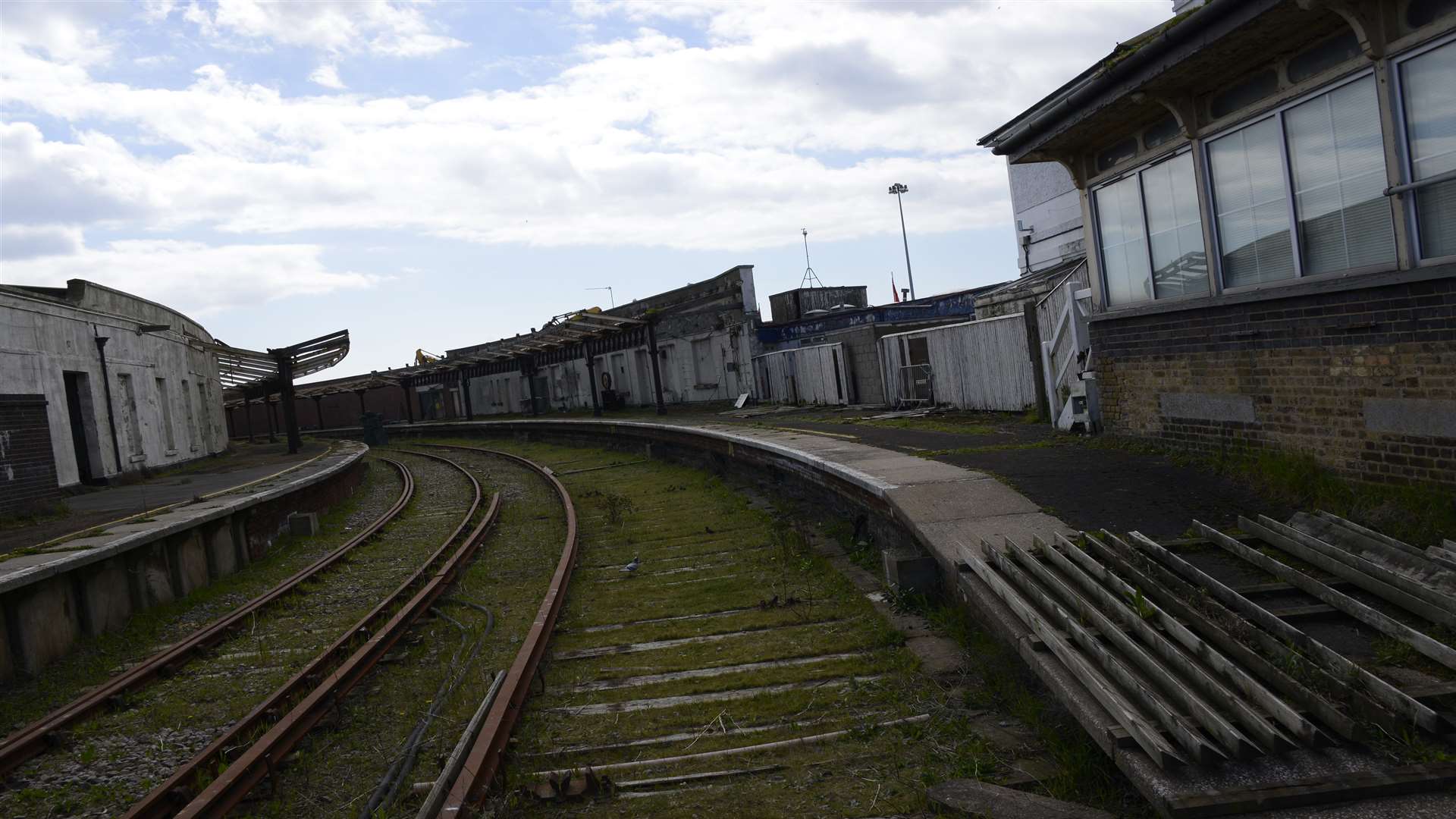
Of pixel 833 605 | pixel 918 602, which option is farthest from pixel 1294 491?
pixel 833 605

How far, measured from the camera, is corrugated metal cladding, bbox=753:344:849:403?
23.0 metres

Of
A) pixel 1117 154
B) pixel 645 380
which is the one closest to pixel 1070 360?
pixel 1117 154

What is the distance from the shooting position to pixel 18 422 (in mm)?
15969

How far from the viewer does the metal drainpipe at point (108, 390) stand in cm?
2056

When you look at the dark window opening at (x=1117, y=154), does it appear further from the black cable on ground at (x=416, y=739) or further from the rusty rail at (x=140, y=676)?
the rusty rail at (x=140, y=676)

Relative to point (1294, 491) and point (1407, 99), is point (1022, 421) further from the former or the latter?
point (1407, 99)

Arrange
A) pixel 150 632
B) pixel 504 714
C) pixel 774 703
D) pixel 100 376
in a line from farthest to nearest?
pixel 100 376 < pixel 150 632 < pixel 774 703 < pixel 504 714

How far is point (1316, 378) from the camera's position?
24.4 feet

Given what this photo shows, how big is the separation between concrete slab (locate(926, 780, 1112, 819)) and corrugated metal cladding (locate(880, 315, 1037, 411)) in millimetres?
11073

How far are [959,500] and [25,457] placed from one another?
51.0 ft

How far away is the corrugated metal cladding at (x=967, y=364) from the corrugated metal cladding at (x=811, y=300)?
14920 millimetres

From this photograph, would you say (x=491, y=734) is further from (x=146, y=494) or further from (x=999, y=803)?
(x=146, y=494)

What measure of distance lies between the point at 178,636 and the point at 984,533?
24.0ft

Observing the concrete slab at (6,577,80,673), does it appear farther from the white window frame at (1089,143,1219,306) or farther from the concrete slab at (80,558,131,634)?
the white window frame at (1089,143,1219,306)
